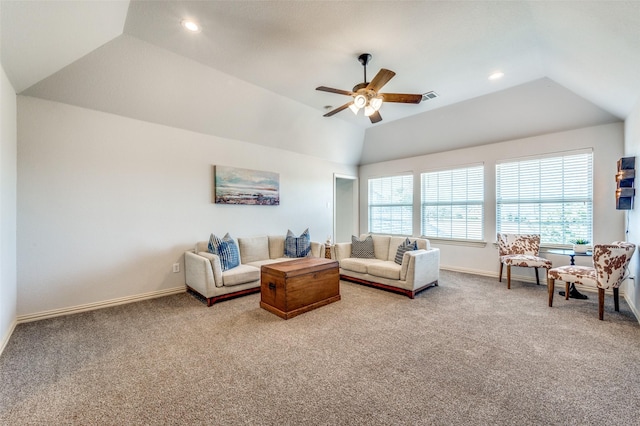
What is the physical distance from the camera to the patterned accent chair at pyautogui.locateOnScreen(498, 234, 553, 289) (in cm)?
428

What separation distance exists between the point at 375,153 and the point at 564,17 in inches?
173

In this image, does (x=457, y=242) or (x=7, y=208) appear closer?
(x=7, y=208)

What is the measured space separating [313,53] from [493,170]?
4058mm

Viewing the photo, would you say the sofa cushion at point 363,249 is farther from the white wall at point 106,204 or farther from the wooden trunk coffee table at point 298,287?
the white wall at point 106,204

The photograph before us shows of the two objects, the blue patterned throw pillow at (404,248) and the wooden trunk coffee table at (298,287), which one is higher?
the blue patterned throw pillow at (404,248)

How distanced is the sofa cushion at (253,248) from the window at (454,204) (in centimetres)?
356

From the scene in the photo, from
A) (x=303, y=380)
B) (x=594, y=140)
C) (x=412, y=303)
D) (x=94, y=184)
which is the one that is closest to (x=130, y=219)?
(x=94, y=184)

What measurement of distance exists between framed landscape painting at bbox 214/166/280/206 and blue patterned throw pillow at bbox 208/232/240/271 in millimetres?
842

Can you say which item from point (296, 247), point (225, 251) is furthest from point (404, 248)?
point (225, 251)

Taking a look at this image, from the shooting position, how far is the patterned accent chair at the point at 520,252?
14.0 ft

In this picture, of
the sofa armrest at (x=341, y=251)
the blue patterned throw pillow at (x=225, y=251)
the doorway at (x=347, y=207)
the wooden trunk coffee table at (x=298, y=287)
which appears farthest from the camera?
the doorway at (x=347, y=207)

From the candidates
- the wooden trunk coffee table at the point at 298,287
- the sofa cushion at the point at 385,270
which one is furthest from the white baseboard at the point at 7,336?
the sofa cushion at the point at 385,270

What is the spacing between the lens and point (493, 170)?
17.0ft

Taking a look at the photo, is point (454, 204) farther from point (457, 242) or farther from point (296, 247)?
point (296, 247)
